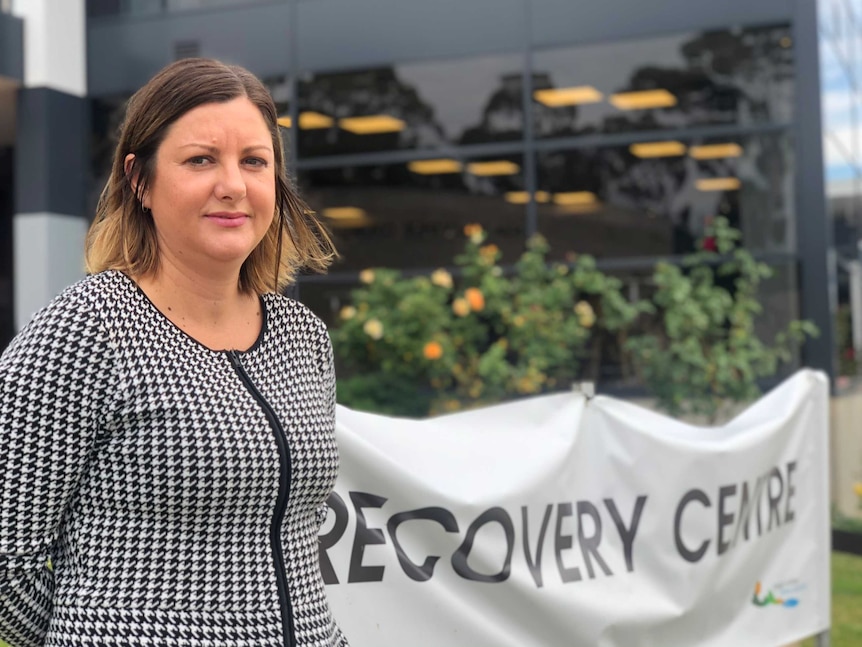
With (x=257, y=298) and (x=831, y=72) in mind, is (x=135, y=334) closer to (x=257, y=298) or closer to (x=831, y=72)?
(x=257, y=298)

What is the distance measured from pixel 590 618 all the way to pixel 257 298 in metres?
1.85

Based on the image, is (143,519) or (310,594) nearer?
(143,519)

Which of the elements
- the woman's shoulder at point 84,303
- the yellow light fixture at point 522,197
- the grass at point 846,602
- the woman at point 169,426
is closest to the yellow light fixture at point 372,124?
the yellow light fixture at point 522,197

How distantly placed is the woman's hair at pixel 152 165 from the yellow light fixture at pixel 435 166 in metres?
11.1

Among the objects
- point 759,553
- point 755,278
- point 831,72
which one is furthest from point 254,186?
point 831,72

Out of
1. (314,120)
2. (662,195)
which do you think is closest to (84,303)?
(662,195)

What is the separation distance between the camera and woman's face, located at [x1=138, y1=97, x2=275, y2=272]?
1869mm

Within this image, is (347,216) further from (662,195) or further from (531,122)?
(662,195)

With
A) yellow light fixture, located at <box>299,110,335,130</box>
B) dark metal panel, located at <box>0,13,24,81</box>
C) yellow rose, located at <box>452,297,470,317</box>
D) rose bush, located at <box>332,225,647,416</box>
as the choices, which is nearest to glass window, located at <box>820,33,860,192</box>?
rose bush, located at <box>332,225,647,416</box>

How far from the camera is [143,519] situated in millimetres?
1770

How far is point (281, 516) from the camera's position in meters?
1.88

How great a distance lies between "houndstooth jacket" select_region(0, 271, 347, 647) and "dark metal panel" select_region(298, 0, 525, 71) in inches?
456

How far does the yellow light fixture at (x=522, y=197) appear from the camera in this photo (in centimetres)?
1266

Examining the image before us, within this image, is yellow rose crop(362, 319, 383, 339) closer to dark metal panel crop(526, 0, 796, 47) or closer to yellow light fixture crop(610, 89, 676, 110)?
yellow light fixture crop(610, 89, 676, 110)
